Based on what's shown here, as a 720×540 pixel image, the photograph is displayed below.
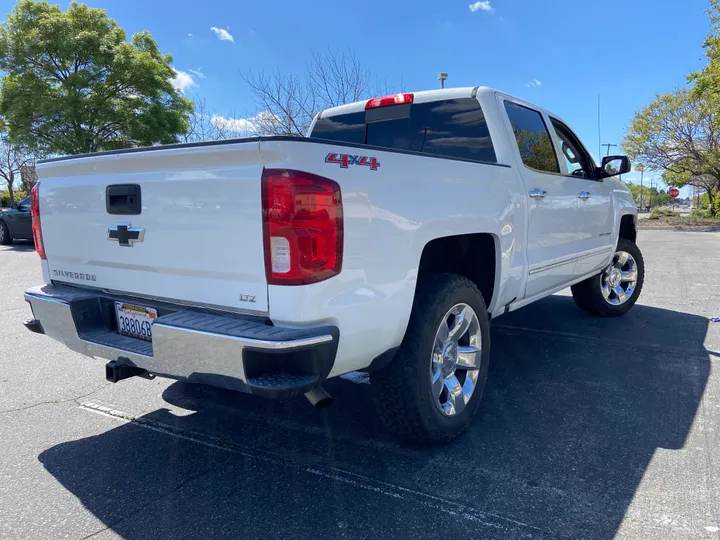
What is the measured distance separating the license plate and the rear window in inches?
69.7

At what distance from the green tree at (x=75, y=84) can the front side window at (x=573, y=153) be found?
1836 cm

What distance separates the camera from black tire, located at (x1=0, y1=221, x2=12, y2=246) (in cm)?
1598

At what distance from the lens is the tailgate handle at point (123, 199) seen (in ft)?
8.75

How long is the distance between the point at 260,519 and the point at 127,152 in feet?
6.26

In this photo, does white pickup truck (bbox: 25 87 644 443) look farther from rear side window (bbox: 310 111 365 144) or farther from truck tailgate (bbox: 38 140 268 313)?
rear side window (bbox: 310 111 365 144)

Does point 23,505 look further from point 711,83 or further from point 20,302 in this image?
point 711,83

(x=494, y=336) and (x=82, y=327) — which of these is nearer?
(x=82, y=327)

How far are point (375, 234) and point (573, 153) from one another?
126 inches

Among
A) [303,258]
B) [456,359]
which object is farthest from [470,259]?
[303,258]

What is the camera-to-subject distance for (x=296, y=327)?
2.22 m

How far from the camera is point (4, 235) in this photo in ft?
53.2

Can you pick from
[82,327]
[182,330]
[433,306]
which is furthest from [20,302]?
[433,306]

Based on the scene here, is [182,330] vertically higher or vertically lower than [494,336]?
higher

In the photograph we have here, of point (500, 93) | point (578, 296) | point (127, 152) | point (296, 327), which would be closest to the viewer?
point (296, 327)
